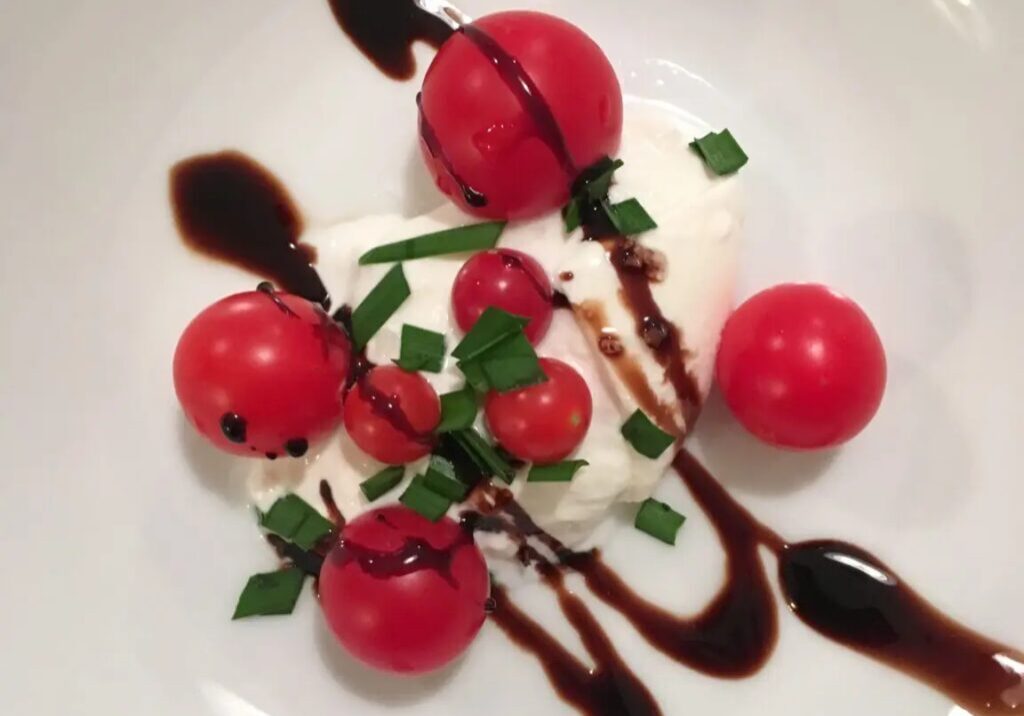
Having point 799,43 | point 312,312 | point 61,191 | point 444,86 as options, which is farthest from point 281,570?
point 799,43

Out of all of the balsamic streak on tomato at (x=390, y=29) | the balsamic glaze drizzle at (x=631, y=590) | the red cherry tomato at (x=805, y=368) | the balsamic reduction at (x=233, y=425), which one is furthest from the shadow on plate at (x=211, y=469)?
the red cherry tomato at (x=805, y=368)

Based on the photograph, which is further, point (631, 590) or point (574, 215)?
point (631, 590)

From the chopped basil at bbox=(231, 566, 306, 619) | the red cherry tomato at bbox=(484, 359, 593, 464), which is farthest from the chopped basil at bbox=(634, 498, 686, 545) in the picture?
the chopped basil at bbox=(231, 566, 306, 619)

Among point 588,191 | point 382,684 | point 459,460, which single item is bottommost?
point 382,684

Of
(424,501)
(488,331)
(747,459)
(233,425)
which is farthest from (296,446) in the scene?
(747,459)

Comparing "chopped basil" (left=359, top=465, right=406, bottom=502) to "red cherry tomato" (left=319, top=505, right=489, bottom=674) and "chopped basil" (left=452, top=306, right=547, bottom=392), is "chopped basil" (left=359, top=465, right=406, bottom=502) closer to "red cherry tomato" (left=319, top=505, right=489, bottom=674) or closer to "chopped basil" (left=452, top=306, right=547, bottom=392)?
"red cherry tomato" (left=319, top=505, right=489, bottom=674)

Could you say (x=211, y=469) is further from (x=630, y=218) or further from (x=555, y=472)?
(x=630, y=218)
